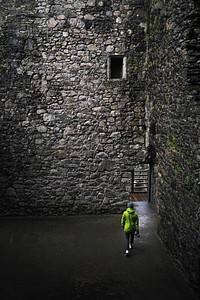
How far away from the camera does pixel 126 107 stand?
26.7ft

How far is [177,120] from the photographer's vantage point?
6.08 meters

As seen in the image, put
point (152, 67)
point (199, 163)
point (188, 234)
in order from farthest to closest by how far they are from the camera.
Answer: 1. point (152, 67)
2. point (188, 234)
3. point (199, 163)

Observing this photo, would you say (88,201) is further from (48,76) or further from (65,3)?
(65,3)

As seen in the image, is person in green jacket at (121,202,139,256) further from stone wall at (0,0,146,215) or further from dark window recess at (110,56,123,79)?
dark window recess at (110,56,123,79)

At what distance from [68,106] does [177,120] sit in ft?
9.43

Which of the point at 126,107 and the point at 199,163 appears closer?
the point at 199,163

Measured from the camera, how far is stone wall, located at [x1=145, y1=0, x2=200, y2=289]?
5.42 metres

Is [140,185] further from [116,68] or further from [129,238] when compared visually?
[116,68]

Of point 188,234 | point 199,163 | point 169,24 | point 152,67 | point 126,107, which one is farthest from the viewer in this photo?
point 126,107

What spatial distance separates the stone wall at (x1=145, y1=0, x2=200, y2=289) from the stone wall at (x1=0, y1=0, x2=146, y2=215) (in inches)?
28.8

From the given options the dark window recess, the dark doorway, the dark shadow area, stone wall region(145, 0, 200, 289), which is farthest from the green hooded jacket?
the dark doorway

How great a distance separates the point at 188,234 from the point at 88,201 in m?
3.23

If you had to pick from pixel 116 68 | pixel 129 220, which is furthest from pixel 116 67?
pixel 129 220

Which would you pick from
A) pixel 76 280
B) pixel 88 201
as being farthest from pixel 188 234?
pixel 88 201
